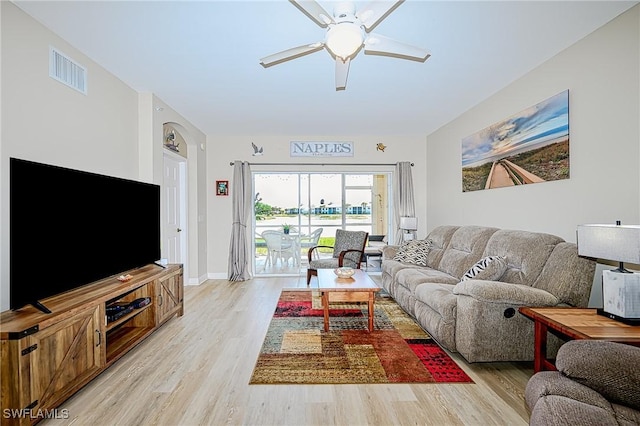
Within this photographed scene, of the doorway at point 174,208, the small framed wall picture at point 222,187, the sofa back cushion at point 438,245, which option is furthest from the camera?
the small framed wall picture at point 222,187

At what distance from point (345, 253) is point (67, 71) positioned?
3.95 m

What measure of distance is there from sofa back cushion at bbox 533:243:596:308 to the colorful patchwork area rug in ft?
3.08

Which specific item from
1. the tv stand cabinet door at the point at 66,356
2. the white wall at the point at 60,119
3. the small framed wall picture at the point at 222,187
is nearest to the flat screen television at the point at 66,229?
the white wall at the point at 60,119

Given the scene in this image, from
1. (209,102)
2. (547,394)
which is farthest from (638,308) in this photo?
(209,102)

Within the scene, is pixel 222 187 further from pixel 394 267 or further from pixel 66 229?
pixel 66 229

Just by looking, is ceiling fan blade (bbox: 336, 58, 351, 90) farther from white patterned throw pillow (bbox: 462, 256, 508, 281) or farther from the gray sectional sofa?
white patterned throw pillow (bbox: 462, 256, 508, 281)

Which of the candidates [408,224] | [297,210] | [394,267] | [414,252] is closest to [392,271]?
[394,267]

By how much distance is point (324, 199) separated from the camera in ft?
21.5

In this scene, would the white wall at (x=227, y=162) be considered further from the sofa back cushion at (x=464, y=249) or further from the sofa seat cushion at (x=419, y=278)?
the sofa seat cushion at (x=419, y=278)

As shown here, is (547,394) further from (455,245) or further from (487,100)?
(487,100)

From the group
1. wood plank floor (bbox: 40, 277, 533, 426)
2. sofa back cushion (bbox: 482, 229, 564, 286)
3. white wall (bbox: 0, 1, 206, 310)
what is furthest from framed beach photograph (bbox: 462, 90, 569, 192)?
white wall (bbox: 0, 1, 206, 310)

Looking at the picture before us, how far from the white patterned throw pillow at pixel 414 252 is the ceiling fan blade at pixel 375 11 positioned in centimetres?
331

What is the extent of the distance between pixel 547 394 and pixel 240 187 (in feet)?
18.0

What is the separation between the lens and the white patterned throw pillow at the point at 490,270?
9.82ft
